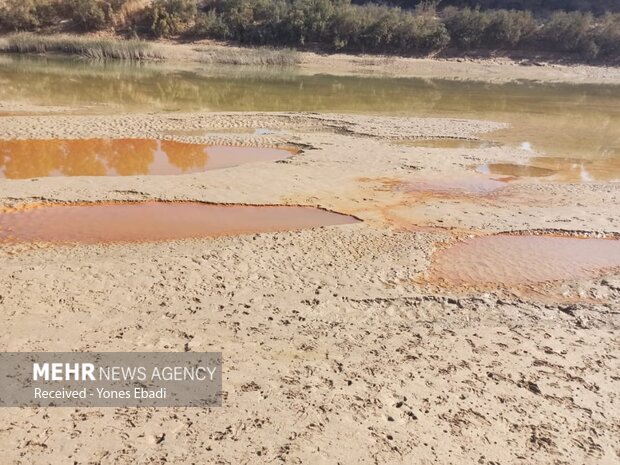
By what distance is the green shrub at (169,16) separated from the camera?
42325 millimetres

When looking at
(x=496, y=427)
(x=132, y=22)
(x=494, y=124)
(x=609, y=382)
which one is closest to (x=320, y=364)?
(x=496, y=427)

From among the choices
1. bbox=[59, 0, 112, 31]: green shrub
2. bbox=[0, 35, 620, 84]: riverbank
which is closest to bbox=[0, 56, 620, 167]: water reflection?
bbox=[0, 35, 620, 84]: riverbank

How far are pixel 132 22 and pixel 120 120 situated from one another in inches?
1317

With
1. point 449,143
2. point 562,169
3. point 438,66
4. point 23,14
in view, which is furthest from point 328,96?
point 23,14

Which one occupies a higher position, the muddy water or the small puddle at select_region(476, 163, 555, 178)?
the muddy water

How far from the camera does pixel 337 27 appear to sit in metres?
43.0

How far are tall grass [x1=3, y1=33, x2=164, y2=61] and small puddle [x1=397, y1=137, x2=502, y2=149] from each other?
2489 centimetres

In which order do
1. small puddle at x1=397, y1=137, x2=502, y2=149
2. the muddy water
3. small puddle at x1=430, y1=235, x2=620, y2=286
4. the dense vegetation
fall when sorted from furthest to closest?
the dense vegetation
the muddy water
small puddle at x1=397, y1=137, x2=502, y2=149
small puddle at x1=430, y1=235, x2=620, y2=286

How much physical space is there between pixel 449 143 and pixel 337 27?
3137 centimetres

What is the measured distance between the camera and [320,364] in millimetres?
4992

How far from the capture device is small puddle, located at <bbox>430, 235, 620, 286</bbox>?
718 centimetres

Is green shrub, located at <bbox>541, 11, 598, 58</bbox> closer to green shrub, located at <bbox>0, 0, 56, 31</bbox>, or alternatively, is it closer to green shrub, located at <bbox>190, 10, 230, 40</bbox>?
green shrub, located at <bbox>190, 10, 230, 40</bbox>

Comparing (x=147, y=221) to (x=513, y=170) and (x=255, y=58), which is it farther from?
(x=255, y=58)

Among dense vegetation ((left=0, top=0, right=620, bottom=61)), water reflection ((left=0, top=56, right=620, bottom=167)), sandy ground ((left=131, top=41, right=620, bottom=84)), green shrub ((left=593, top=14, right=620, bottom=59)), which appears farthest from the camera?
green shrub ((left=593, top=14, right=620, bottom=59))
